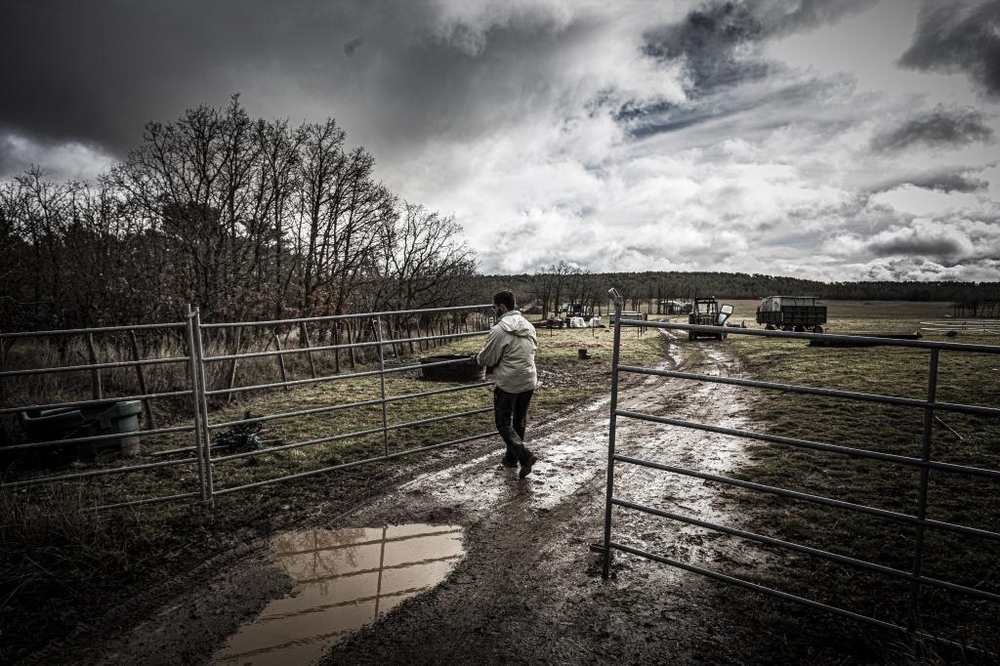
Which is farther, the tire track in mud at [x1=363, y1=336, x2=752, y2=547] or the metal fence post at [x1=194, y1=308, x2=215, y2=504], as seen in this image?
the tire track in mud at [x1=363, y1=336, x2=752, y2=547]

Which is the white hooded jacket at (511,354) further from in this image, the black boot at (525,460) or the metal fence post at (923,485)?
the metal fence post at (923,485)

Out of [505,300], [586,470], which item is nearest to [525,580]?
[586,470]

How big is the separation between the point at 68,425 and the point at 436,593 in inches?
261

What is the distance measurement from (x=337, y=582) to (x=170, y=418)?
27.1 feet

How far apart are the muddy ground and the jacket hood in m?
1.73

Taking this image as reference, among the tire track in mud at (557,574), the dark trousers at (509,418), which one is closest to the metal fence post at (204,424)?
the tire track in mud at (557,574)

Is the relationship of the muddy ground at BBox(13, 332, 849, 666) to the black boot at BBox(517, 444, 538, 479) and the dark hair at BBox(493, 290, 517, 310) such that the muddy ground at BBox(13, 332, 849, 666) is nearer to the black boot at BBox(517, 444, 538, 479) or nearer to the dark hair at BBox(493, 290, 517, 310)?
the black boot at BBox(517, 444, 538, 479)

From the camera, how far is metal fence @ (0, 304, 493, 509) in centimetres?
469

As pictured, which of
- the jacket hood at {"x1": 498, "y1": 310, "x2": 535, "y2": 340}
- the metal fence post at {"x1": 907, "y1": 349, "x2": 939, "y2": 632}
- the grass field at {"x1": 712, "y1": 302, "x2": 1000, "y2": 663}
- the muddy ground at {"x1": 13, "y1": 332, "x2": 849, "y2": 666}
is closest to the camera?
the metal fence post at {"x1": 907, "y1": 349, "x2": 939, "y2": 632}

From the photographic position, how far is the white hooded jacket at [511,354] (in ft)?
17.7

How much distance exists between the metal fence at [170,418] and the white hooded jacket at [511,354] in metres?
0.64

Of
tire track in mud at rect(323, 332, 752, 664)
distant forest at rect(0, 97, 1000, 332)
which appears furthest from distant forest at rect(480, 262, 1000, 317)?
tire track in mud at rect(323, 332, 752, 664)

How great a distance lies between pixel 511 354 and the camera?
17.8 feet

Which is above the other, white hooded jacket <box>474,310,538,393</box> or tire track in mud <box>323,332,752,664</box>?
white hooded jacket <box>474,310,538,393</box>
